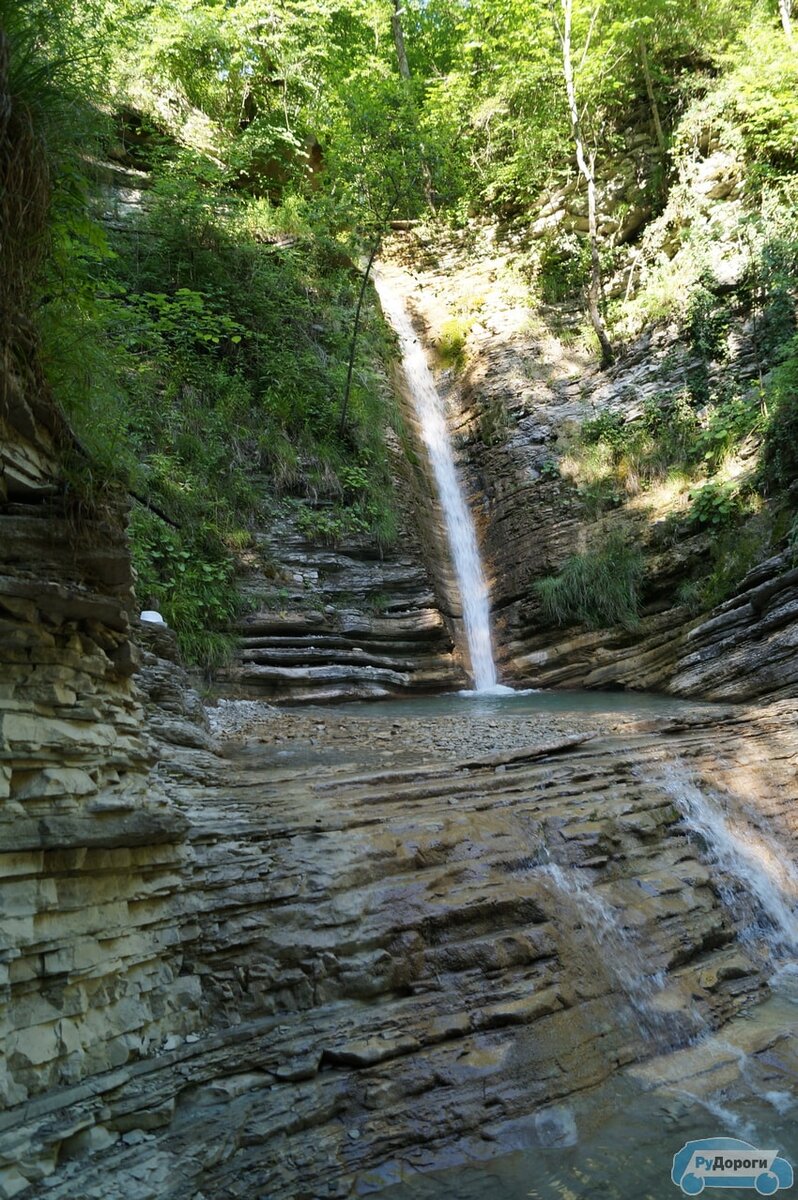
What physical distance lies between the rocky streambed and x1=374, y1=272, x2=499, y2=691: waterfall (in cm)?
587

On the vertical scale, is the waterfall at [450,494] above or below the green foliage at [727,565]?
above

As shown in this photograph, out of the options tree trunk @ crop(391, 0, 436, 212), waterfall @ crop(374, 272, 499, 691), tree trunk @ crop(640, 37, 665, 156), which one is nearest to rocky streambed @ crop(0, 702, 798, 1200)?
waterfall @ crop(374, 272, 499, 691)

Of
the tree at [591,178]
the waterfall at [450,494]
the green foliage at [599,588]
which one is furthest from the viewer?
the tree at [591,178]

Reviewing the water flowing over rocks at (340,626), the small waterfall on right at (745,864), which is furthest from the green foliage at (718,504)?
the small waterfall on right at (745,864)

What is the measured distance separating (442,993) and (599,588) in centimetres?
805

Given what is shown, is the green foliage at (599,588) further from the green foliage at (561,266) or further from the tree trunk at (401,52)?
the tree trunk at (401,52)

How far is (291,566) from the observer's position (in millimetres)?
10945

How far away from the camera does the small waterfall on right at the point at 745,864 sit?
18.7ft

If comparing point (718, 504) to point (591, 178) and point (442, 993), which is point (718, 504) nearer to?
point (591, 178)

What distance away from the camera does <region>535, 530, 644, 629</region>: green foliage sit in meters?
11.4

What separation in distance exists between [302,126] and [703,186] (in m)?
8.03

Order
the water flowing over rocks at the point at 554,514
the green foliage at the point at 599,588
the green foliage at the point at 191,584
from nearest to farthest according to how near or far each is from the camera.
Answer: the green foliage at the point at 191,584, the water flowing over rocks at the point at 554,514, the green foliage at the point at 599,588

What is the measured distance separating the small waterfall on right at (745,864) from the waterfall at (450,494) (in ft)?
17.6

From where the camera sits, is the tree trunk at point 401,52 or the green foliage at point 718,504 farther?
the tree trunk at point 401,52
